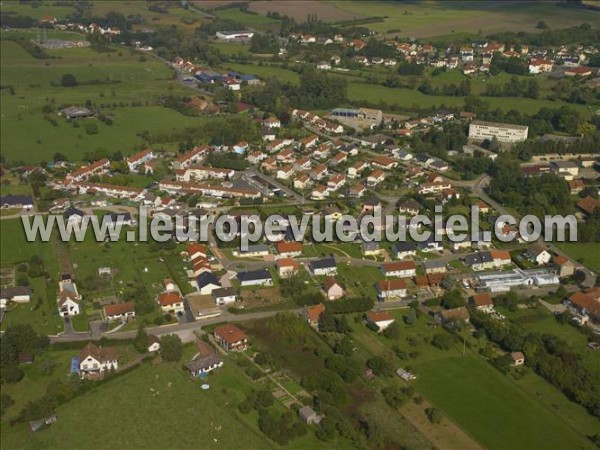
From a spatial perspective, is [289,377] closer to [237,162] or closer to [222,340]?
[222,340]

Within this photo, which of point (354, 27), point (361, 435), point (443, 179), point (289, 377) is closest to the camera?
point (361, 435)

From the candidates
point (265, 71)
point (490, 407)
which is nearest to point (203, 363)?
point (490, 407)

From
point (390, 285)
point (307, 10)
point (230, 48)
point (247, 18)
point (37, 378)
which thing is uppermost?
point (307, 10)

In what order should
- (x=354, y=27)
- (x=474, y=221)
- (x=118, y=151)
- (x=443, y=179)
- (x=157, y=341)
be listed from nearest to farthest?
(x=157, y=341) < (x=474, y=221) < (x=443, y=179) < (x=118, y=151) < (x=354, y=27)

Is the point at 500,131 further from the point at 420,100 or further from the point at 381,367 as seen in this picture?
the point at 381,367

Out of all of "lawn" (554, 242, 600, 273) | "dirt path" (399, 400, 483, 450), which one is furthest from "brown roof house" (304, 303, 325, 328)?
"lawn" (554, 242, 600, 273)

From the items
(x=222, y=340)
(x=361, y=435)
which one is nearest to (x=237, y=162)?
(x=222, y=340)
